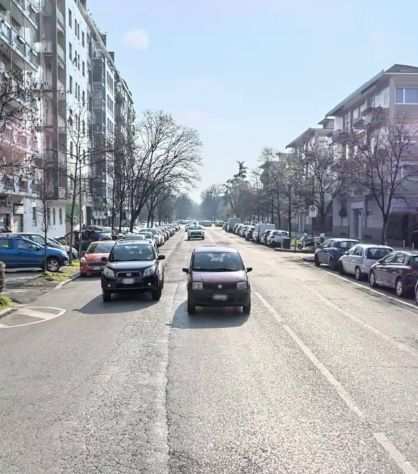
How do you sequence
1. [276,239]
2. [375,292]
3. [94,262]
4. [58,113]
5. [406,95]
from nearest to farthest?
1. [375,292]
2. [94,262]
3. [406,95]
4. [276,239]
5. [58,113]

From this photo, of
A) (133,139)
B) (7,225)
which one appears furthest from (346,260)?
(133,139)

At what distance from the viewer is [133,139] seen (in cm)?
5691

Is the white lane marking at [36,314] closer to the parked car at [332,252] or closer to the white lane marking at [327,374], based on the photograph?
the white lane marking at [327,374]

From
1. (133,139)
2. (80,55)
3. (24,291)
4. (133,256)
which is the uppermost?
(80,55)

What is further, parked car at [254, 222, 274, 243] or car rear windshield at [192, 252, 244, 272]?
parked car at [254, 222, 274, 243]

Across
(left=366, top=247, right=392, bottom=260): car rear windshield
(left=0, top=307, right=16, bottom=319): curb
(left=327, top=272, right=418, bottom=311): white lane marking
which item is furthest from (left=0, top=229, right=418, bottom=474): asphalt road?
(left=366, top=247, right=392, bottom=260): car rear windshield

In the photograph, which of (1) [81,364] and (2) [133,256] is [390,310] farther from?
(1) [81,364]

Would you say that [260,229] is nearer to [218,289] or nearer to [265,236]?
[265,236]

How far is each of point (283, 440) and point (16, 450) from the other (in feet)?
8.00

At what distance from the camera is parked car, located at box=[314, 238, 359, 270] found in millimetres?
28756

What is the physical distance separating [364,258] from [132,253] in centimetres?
1014

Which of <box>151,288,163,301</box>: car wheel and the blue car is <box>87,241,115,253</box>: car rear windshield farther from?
<box>151,288,163,301</box>: car wheel

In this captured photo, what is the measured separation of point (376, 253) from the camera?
77.7 feet

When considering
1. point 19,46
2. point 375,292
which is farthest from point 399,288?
point 19,46
